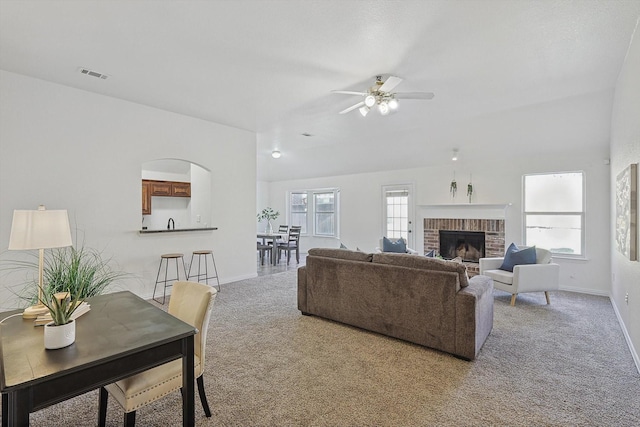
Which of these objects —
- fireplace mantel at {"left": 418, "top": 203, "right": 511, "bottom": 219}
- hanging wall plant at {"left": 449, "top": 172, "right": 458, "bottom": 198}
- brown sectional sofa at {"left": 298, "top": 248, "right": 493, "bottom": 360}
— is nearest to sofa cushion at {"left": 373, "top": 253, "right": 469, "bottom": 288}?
brown sectional sofa at {"left": 298, "top": 248, "right": 493, "bottom": 360}

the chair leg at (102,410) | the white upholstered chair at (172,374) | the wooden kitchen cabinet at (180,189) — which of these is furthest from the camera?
the wooden kitchen cabinet at (180,189)

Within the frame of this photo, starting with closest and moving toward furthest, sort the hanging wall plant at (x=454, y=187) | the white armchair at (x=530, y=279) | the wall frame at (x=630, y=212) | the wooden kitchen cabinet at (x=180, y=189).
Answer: the wall frame at (x=630, y=212), the white armchair at (x=530, y=279), the hanging wall plant at (x=454, y=187), the wooden kitchen cabinet at (x=180, y=189)

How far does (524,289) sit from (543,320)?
1.88ft

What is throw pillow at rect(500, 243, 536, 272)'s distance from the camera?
15.4 ft

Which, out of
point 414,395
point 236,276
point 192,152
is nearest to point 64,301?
point 414,395

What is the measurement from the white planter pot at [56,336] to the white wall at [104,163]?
3.16 meters

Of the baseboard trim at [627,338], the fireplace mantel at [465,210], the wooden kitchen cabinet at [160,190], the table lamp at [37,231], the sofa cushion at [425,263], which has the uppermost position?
the wooden kitchen cabinet at [160,190]

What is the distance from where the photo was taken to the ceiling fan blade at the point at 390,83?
122 inches

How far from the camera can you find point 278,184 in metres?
10.4

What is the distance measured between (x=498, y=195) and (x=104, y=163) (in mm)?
6613

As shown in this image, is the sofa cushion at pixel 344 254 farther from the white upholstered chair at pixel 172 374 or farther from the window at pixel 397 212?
the window at pixel 397 212

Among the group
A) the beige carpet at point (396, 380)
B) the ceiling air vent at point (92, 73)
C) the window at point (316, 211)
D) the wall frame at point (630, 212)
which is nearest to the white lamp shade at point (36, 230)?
the beige carpet at point (396, 380)

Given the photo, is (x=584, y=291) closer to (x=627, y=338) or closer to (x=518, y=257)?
(x=518, y=257)

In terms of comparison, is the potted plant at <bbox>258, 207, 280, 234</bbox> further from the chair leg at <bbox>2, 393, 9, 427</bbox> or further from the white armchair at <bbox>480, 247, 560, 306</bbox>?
the chair leg at <bbox>2, 393, 9, 427</bbox>
